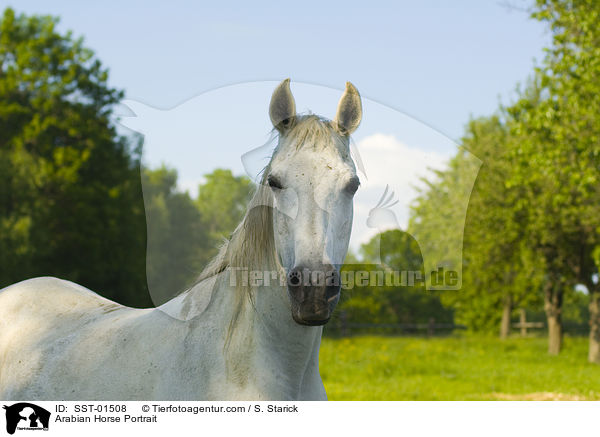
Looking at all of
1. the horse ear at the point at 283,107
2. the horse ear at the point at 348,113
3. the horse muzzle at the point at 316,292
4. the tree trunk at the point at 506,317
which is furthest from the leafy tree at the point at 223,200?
the tree trunk at the point at 506,317

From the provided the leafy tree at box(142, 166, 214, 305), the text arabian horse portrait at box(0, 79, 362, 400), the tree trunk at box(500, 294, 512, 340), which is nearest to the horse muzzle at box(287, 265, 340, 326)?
the text arabian horse portrait at box(0, 79, 362, 400)

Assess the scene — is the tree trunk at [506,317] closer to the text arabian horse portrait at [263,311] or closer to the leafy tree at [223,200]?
the leafy tree at [223,200]

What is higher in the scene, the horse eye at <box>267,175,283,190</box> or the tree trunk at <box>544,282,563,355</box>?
the horse eye at <box>267,175,283,190</box>

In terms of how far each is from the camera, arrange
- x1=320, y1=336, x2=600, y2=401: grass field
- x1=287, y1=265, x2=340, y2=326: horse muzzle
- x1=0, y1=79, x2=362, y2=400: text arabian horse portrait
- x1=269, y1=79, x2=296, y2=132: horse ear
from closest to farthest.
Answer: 1. x1=287, y1=265, x2=340, y2=326: horse muzzle
2. x1=0, y1=79, x2=362, y2=400: text arabian horse portrait
3. x1=269, y1=79, x2=296, y2=132: horse ear
4. x1=320, y1=336, x2=600, y2=401: grass field

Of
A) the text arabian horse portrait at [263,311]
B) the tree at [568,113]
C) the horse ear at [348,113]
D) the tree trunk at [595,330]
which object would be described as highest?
the tree at [568,113]

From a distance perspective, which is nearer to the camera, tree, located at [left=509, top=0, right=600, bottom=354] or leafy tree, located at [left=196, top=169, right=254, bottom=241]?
leafy tree, located at [left=196, top=169, right=254, bottom=241]

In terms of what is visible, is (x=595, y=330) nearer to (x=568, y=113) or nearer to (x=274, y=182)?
(x=568, y=113)

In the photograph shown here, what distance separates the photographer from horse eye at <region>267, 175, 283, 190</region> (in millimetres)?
2670

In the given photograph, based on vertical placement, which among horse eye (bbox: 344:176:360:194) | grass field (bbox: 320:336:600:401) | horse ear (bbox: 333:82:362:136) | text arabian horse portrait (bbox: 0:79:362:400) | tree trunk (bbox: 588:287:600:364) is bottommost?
grass field (bbox: 320:336:600:401)

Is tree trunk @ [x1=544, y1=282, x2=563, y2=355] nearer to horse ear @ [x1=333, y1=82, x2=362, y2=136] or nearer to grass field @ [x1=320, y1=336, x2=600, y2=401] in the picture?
grass field @ [x1=320, y1=336, x2=600, y2=401]

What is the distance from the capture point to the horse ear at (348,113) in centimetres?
285

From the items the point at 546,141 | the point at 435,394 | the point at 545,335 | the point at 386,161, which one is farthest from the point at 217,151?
the point at 545,335

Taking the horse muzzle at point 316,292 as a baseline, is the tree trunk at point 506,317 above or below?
below

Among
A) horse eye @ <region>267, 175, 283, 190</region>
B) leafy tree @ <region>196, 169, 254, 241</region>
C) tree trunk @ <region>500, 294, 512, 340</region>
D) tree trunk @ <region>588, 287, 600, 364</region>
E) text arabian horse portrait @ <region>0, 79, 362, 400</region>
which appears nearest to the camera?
text arabian horse portrait @ <region>0, 79, 362, 400</region>
